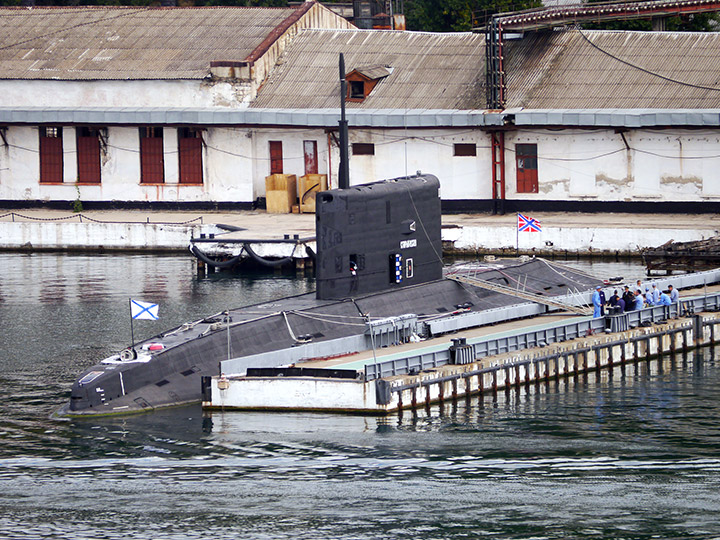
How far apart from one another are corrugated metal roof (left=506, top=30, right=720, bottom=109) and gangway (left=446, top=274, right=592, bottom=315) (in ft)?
66.3

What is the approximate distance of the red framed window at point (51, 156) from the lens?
6881cm

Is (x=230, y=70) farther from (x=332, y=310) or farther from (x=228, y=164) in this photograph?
(x=332, y=310)

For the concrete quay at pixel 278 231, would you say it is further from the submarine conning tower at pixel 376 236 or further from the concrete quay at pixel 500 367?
the submarine conning tower at pixel 376 236

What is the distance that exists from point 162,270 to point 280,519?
32.2 meters

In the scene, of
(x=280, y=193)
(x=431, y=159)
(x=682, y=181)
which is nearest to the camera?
(x=682, y=181)

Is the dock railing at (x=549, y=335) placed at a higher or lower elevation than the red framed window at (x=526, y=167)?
lower

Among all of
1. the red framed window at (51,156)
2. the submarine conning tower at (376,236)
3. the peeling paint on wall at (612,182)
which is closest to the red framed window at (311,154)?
the red framed window at (51,156)

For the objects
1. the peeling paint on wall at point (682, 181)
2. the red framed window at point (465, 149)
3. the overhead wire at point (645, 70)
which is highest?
the overhead wire at point (645, 70)

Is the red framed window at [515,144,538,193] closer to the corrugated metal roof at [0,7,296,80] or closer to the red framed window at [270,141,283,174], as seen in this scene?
the red framed window at [270,141,283,174]

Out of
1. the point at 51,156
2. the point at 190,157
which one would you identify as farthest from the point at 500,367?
the point at 51,156

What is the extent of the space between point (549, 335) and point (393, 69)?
100 feet

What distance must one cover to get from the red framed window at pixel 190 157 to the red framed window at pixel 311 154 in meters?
5.41

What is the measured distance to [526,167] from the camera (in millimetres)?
62438

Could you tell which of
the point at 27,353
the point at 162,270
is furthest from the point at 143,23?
the point at 27,353
